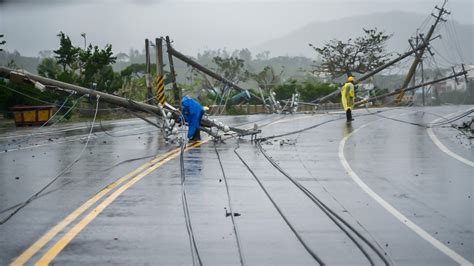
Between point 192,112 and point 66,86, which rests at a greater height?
point 66,86


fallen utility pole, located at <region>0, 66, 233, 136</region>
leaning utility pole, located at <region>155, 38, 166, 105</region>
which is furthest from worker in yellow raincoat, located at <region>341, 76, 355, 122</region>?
fallen utility pole, located at <region>0, 66, 233, 136</region>

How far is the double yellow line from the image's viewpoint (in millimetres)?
7191

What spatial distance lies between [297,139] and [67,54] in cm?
2541

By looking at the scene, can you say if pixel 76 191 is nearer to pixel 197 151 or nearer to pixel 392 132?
pixel 197 151

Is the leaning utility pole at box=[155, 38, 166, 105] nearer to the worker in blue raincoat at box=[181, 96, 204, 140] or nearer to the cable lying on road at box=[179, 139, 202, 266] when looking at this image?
the worker in blue raincoat at box=[181, 96, 204, 140]

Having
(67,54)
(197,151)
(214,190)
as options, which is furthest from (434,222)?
(67,54)

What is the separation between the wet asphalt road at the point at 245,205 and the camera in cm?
745

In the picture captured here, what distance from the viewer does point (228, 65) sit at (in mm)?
76562

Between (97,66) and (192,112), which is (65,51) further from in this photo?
(192,112)

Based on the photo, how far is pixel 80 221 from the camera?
8906 millimetres

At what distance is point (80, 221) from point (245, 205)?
2387mm

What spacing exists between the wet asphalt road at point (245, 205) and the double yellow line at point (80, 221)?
0.20 ft

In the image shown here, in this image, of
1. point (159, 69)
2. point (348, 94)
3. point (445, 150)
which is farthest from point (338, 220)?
point (348, 94)

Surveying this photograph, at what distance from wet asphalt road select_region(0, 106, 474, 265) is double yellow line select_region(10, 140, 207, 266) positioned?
62mm
